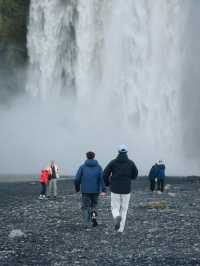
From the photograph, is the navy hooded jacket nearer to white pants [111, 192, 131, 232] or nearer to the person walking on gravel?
white pants [111, 192, 131, 232]

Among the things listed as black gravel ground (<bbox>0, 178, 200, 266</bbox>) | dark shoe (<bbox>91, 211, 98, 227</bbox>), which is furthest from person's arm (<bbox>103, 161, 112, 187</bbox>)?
dark shoe (<bbox>91, 211, 98, 227</bbox>)

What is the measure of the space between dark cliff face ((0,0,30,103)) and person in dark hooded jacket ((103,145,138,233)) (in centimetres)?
4623

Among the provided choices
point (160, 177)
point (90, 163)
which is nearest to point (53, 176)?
point (160, 177)

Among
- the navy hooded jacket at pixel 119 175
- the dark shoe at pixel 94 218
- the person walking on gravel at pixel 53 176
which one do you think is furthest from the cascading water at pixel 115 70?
the navy hooded jacket at pixel 119 175

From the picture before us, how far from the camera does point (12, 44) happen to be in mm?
62281

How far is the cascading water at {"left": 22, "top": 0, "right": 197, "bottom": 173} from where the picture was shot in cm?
5088

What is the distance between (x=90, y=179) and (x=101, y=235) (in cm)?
140

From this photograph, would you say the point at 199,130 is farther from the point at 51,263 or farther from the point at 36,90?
the point at 51,263

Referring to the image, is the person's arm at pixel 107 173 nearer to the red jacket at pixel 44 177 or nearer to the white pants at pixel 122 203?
the white pants at pixel 122 203

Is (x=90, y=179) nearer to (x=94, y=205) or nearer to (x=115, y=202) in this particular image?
(x=94, y=205)

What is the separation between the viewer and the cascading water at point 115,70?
2003 inches

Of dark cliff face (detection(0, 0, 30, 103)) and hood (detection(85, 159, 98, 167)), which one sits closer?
hood (detection(85, 159, 98, 167))

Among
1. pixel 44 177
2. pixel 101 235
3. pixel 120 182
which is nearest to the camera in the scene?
pixel 101 235

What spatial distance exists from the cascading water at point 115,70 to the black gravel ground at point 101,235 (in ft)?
87.4
